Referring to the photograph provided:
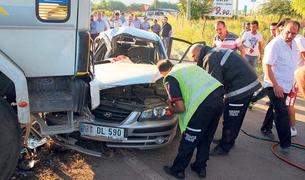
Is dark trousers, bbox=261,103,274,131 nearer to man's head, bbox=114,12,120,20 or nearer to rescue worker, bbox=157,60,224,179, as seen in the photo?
rescue worker, bbox=157,60,224,179

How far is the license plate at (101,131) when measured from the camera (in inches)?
167

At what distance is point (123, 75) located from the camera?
475cm

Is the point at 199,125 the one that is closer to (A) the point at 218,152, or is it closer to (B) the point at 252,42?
(A) the point at 218,152

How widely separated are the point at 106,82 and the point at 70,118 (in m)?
0.87

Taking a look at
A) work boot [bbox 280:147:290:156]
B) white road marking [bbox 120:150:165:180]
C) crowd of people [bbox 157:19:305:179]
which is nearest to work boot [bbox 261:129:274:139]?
crowd of people [bbox 157:19:305:179]

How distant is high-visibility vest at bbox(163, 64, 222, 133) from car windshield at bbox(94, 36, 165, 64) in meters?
2.18

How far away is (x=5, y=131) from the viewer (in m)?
3.32

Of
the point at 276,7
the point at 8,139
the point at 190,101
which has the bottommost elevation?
the point at 8,139

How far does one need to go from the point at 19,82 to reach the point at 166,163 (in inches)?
85.5

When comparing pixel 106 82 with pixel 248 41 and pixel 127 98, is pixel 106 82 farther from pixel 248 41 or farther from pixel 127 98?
pixel 248 41

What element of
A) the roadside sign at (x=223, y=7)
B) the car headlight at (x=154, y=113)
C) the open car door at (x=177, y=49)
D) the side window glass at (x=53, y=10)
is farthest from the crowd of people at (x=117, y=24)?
the side window glass at (x=53, y=10)

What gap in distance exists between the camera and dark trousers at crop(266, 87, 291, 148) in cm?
514

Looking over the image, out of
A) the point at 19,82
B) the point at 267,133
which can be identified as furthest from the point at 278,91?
the point at 19,82

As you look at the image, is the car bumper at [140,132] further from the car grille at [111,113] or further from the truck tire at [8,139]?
the truck tire at [8,139]
